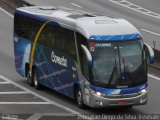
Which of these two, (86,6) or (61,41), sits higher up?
(61,41)

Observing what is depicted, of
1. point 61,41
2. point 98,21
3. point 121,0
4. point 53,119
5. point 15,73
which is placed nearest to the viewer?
point 53,119

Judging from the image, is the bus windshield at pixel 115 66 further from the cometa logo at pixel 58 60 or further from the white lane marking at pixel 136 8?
the white lane marking at pixel 136 8

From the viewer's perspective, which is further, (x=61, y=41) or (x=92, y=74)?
(x=61, y=41)

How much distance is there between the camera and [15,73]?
30359 mm

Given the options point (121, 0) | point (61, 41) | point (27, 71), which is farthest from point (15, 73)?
point (121, 0)

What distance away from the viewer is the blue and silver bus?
20547 mm

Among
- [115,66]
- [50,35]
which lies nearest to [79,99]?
[115,66]

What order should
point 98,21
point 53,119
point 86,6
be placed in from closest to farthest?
1. point 53,119
2. point 98,21
3. point 86,6

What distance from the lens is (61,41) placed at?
2356cm

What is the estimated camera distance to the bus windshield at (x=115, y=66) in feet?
67.4

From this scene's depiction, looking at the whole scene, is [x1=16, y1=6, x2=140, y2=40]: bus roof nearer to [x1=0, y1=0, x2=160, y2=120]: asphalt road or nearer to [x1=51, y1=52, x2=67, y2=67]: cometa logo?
Result: [x1=51, y1=52, x2=67, y2=67]: cometa logo

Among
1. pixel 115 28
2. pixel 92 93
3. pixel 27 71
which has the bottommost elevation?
pixel 27 71

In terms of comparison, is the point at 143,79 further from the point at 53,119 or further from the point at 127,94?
the point at 53,119

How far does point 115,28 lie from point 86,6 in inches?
1212
